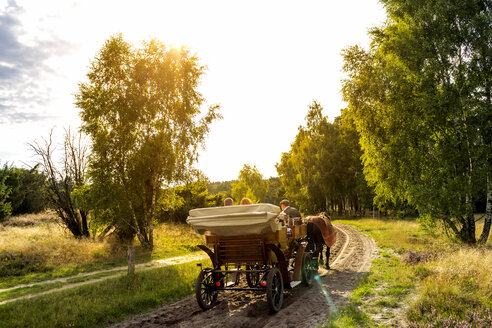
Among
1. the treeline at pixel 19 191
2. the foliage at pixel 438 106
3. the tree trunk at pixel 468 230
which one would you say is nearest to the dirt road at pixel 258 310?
the foliage at pixel 438 106

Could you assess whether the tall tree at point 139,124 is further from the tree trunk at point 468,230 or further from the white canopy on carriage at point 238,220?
the tree trunk at point 468,230

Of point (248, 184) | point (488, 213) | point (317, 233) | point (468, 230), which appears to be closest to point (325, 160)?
point (248, 184)

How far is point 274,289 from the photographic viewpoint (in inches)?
275

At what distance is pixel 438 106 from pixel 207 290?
41.7 feet

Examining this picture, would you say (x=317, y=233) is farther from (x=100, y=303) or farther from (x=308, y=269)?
(x=100, y=303)

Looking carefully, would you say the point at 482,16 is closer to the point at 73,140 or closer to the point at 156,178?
the point at 156,178

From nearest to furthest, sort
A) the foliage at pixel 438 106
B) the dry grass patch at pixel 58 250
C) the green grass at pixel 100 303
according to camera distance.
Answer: the green grass at pixel 100 303
the foliage at pixel 438 106
the dry grass patch at pixel 58 250

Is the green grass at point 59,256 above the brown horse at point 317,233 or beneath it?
beneath

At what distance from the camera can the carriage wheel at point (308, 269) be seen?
8.88m

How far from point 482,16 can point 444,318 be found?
1348cm

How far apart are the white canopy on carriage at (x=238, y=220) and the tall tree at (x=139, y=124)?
37.7 ft

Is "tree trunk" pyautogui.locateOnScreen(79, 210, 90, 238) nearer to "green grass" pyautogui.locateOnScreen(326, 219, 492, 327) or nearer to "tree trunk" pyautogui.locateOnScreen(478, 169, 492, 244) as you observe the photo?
"green grass" pyautogui.locateOnScreen(326, 219, 492, 327)

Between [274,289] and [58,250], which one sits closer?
[274,289]

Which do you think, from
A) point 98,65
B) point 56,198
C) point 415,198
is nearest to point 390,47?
point 415,198
